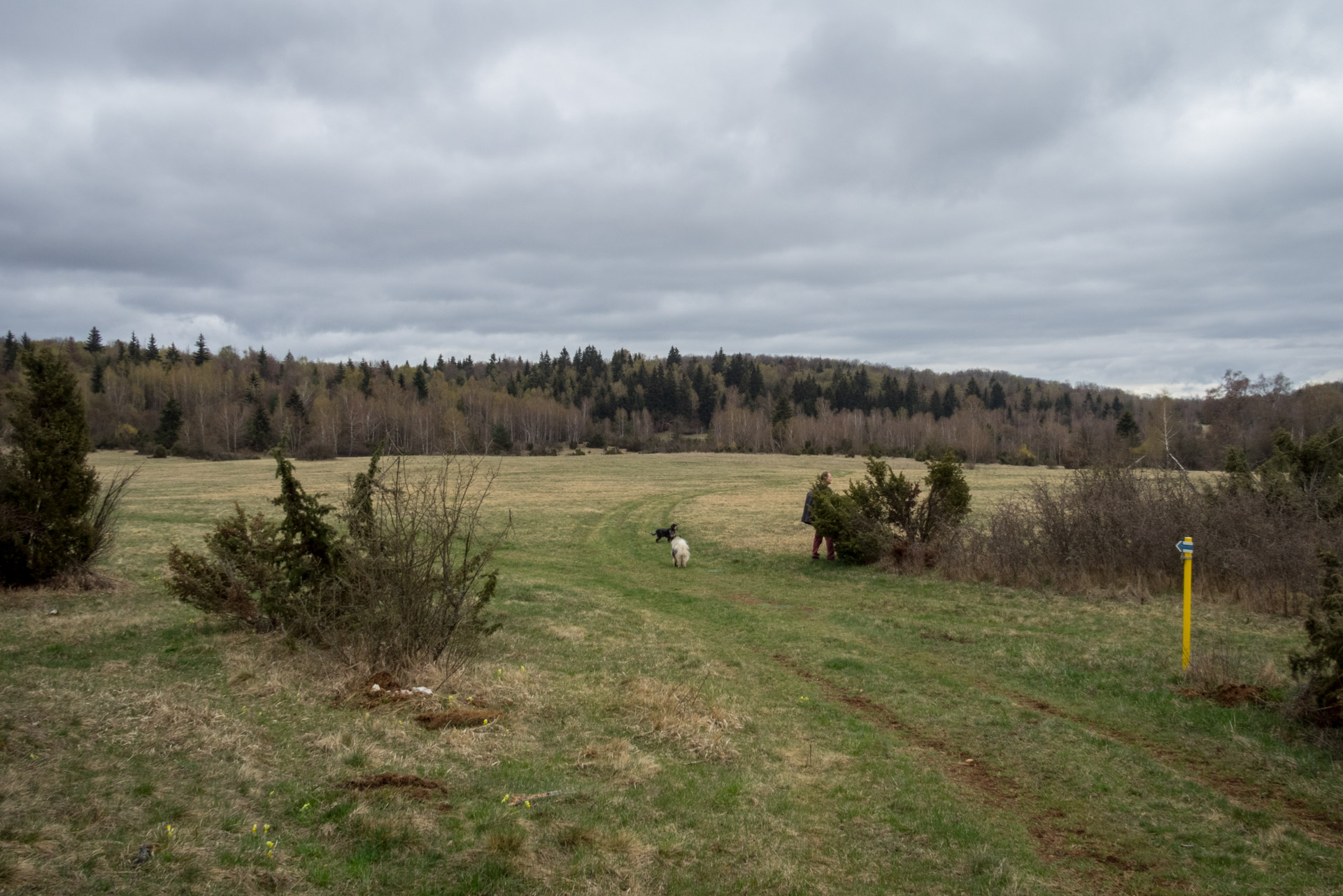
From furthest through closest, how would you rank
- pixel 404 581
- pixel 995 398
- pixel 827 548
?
pixel 995 398
pixel 827 548
pixel 404 581

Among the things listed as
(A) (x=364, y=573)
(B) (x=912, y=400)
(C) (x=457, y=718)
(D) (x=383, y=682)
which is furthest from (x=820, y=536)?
(B) (x=912, y=400)

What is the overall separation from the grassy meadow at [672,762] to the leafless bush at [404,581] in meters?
0.48

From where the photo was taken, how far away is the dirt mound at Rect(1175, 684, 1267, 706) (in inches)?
346

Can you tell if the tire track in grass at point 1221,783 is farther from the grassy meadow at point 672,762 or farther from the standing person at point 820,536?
the standing person at point 820,536

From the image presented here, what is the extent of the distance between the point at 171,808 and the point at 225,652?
577 cm

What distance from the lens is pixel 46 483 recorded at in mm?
13930

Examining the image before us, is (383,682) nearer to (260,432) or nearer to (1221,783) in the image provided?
(1221,783)

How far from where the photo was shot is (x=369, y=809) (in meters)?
5.87

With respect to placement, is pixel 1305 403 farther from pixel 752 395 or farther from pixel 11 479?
pixel 11 479

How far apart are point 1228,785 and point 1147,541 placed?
11846mm

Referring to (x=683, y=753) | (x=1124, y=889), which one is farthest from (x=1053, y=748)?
(x=683, y=753)

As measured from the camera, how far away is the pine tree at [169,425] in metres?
86.0

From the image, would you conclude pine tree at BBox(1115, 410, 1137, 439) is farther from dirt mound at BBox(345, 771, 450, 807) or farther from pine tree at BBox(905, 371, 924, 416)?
dirt mound at BBox(345, 771, 450, 807)

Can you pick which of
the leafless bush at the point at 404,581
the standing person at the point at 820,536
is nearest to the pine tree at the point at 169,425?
the standing person at the point at 820,536
